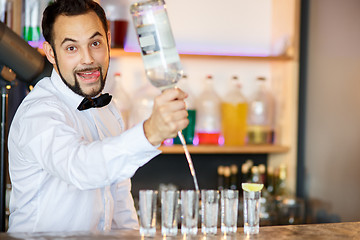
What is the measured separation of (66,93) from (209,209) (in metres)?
0.66

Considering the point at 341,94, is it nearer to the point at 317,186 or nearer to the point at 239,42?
the point at 317,186

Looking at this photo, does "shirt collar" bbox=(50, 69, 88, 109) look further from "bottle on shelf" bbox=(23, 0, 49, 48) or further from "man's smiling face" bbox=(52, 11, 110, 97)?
"bottle on shelf" bbox=(23, 0, 49, 48)

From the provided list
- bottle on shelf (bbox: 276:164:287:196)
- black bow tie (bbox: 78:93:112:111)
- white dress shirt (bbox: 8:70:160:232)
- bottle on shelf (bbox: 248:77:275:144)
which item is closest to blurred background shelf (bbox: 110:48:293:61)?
bottle on shelf (bbox: 248:77:275:144)

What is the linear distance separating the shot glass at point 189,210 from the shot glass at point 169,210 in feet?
0.06

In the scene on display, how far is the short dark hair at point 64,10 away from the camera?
171 centimetres

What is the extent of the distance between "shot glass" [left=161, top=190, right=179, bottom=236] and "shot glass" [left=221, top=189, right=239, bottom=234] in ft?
0.43

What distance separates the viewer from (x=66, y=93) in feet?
5.94

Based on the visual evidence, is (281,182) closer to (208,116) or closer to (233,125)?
(233,125)

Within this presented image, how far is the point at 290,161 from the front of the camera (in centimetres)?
320

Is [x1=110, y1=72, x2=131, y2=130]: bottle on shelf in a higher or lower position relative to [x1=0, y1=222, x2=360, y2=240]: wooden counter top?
higher

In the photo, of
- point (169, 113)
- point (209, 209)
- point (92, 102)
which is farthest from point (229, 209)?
point (92, 102)

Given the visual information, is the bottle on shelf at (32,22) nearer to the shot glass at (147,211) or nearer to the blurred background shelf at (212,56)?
the blurred background shelf at (212,56)

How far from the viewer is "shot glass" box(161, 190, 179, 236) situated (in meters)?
1.42

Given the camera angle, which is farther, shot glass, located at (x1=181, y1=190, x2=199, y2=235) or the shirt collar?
the shirt collar
